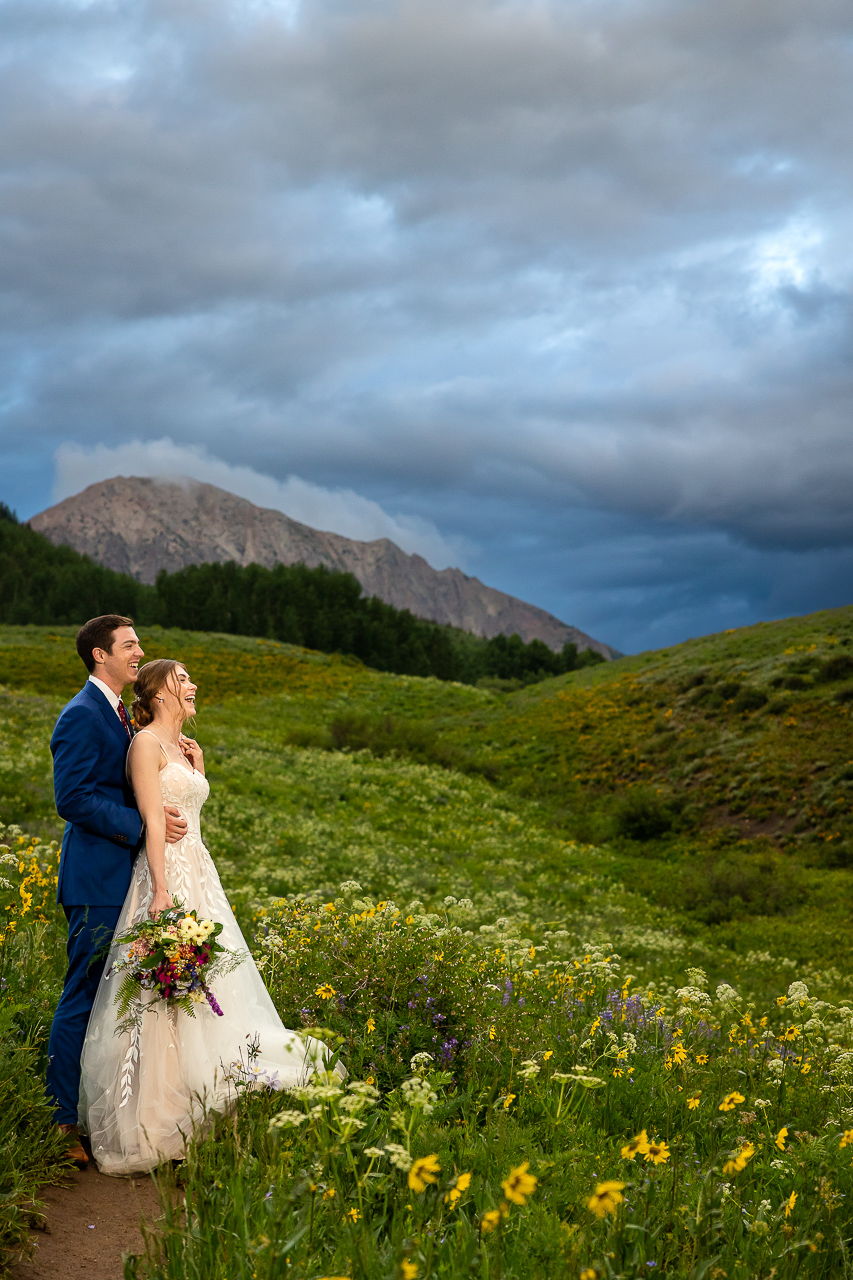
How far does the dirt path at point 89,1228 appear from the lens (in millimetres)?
3225

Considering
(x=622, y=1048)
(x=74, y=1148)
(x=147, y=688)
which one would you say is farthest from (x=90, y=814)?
(x=622, y=1048)

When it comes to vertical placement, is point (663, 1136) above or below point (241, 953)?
below

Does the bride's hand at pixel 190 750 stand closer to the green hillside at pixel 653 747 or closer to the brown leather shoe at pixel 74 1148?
the brown leather shoe at pixel 74 1148

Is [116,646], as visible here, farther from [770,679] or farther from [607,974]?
[770,679]

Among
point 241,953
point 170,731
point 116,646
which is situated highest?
point 116,646

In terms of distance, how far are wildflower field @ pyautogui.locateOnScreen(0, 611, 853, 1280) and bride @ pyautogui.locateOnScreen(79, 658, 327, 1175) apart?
0.21 meters

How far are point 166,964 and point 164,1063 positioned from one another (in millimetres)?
505

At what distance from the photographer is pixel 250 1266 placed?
8.41ft

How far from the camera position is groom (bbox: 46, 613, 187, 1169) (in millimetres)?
4121

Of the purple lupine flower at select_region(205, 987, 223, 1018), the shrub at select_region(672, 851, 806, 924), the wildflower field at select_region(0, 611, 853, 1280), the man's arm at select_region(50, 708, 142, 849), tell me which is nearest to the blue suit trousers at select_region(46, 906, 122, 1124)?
the wildflower field at select_region(0, 611, 853, 1280)

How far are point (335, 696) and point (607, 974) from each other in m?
35.9

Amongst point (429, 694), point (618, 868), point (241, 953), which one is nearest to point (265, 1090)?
point (241, 953)

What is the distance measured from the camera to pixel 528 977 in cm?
609

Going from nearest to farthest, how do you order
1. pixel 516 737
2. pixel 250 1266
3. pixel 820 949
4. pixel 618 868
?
pixel 250 1266 < pixel 820 949 < pixel 618 868 < pixel 516 737
